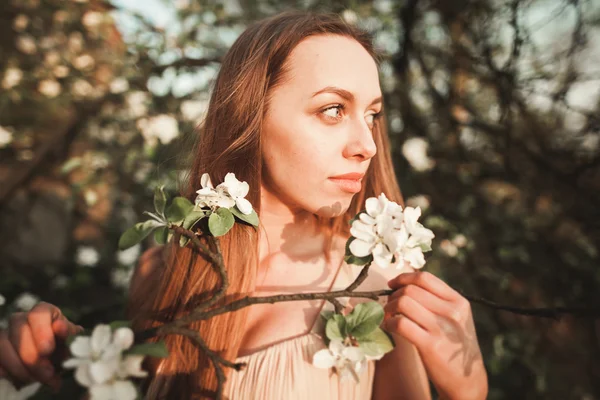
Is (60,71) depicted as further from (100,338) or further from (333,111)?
(100,338)

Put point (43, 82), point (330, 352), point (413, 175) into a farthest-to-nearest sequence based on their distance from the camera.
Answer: point (43, 82)
point (413, 175)
point (330, 352)

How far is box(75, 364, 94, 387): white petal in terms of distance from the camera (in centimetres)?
63

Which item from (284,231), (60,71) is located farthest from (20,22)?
(284,231)

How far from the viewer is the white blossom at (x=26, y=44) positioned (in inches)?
107

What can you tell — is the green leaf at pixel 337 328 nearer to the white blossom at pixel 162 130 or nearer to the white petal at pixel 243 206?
the white petal at pixel 243 206

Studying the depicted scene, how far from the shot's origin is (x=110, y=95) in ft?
7.88

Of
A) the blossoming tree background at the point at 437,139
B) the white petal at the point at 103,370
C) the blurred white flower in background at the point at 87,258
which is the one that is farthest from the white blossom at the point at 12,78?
the white petal at the point at 103,370

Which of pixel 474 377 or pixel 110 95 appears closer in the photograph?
pixel 474 377

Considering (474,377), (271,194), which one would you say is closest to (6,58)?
(271,194)

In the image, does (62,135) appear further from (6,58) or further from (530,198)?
(530,198)

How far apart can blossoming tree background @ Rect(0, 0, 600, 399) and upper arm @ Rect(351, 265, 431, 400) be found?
0.75 m

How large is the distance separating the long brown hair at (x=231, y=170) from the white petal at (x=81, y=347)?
428mm

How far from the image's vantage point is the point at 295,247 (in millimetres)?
1233

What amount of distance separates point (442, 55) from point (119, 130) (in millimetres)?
2029
